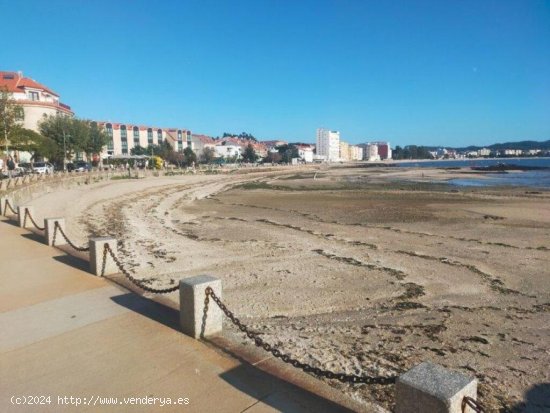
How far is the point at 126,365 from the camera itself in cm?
412

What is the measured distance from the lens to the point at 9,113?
1105 inches

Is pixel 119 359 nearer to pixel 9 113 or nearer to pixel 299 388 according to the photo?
pixel 299 388

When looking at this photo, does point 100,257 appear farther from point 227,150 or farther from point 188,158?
point 227,150

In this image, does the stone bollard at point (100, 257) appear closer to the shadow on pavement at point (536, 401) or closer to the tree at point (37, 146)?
the shadow on pavement at point (536, 401)

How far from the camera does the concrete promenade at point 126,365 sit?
138 inches

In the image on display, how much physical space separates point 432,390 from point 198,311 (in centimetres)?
283

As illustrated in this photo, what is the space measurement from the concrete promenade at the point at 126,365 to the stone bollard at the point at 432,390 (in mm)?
597

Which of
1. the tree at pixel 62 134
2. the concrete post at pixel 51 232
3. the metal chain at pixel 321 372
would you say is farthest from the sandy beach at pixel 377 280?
the tree at pixel 62 134

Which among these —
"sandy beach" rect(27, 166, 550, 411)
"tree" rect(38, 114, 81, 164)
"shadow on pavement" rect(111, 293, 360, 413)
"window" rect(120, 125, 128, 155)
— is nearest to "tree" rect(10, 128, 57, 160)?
"tree" rect(38, 114, 81, 164)

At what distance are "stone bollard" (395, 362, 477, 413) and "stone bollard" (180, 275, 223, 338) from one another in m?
2.51

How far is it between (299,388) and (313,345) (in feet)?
6.43

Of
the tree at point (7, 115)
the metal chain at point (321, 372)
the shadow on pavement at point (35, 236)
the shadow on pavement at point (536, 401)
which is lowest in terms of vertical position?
the shadow on pavement at point (536, 401)

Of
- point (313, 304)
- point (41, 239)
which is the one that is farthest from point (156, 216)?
point (313, 304)

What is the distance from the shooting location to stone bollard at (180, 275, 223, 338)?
4.73 meters
